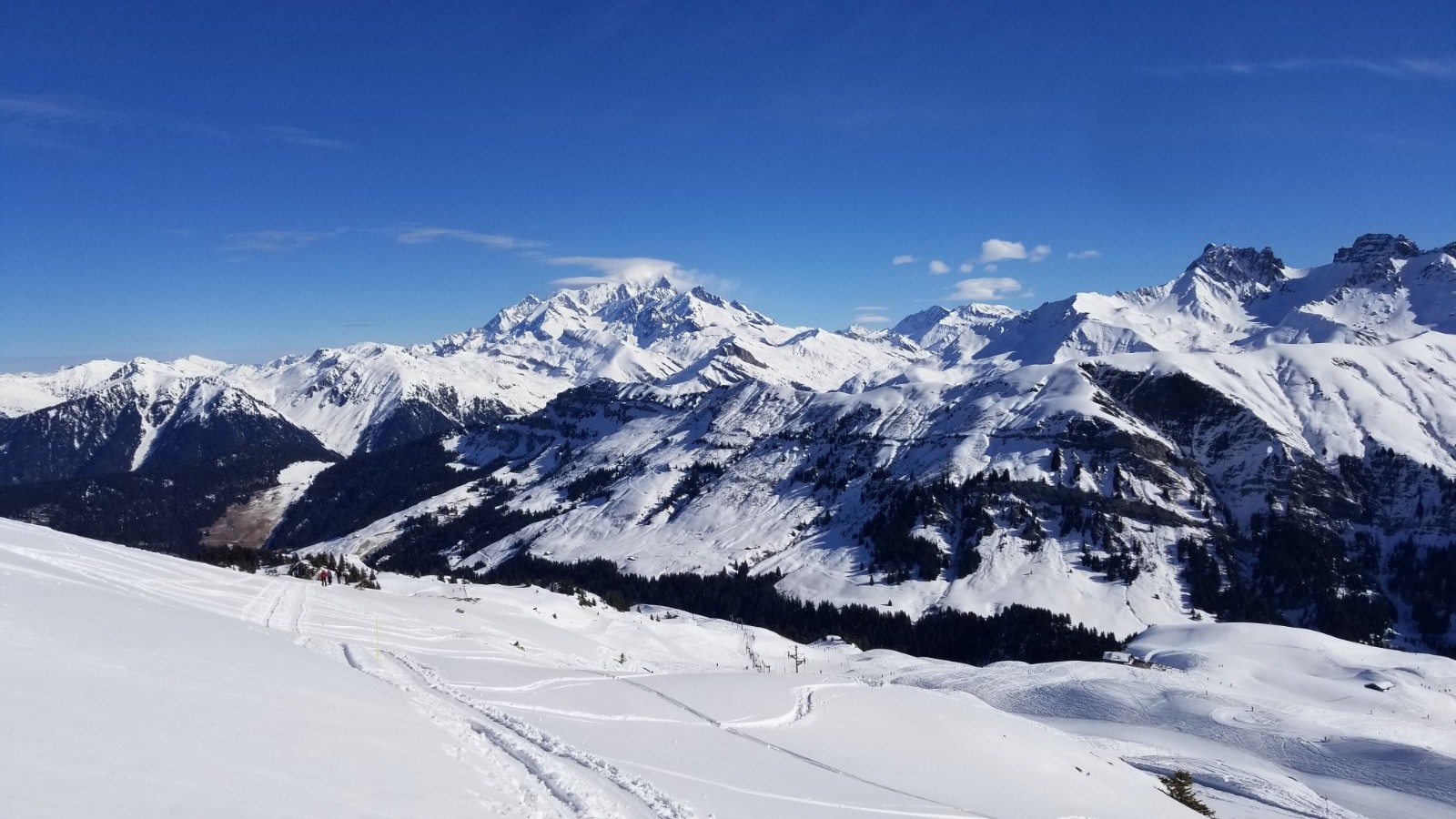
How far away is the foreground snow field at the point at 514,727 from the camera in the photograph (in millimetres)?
13523

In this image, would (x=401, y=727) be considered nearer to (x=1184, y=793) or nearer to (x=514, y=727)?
(x=514, y=727)

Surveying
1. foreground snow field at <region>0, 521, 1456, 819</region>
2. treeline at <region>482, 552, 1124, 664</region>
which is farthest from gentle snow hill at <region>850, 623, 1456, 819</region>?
treeline at <region>482, 552, 1124, 664</region>

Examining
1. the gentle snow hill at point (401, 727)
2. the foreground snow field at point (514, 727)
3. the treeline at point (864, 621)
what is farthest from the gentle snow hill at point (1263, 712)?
the treeline at point (864, 621)

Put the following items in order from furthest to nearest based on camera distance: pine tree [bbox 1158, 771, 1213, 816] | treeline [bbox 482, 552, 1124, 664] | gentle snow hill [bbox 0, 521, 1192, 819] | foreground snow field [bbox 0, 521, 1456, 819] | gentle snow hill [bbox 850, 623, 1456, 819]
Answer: treeline [bbox 482, 552, 1124, 664], gentle snow hill [bbox 850, 623, 1456, 819], pine tree [bbox 1158, 771, 1213, 816], foreground snow field [bbox 0, 521, 1456, 819], gentle snow hill [bbox 0, 521, 1192, 819]

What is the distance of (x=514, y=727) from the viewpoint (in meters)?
23.2

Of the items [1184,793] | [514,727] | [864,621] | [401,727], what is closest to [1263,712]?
[1184,793]

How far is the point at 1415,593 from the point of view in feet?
479

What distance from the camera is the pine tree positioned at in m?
37.1

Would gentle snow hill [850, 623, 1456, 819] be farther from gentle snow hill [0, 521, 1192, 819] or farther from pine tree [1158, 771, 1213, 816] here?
gentle snow hill [0, 521, 1192, 819]

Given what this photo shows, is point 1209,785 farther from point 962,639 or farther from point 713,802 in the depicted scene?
point 962,639

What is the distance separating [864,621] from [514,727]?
422 feet

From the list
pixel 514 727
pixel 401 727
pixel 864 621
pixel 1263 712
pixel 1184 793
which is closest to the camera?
pixel 401 727

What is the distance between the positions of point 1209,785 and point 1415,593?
146 m

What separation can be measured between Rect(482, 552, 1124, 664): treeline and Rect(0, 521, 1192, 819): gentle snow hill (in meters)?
61.9
